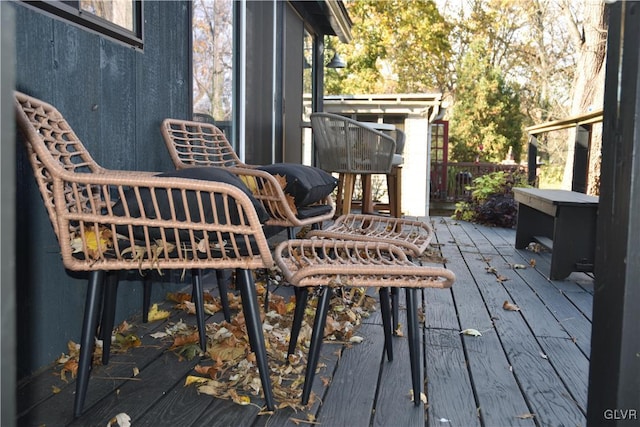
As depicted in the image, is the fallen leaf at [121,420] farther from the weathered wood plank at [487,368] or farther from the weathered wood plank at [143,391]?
the weathered wood plank at [487,368]

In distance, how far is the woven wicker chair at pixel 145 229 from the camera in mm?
1352

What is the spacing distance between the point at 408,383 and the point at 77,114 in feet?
4.55

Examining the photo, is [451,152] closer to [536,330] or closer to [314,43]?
[314,43]

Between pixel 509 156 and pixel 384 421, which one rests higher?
pixel 509 156

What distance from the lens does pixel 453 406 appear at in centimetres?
156

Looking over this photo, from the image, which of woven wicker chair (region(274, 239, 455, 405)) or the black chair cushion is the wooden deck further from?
the black chair cushion

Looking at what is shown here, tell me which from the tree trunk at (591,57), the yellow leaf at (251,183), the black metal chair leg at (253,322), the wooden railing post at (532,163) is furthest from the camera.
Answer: the tree trunk at (591,57)

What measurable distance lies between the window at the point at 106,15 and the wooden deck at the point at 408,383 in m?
1.11

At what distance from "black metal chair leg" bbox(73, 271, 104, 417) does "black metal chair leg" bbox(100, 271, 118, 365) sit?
0.30 m

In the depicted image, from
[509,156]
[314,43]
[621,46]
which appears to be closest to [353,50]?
[509,156]

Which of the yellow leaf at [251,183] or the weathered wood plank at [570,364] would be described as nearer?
the weathered wood plank at [570,364]

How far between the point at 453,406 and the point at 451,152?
16249mm

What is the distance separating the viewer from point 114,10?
2.11 metres

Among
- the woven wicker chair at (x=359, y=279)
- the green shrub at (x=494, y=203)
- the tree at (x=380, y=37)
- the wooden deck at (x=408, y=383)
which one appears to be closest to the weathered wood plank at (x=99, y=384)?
the wooden deck at (x=408, y=383)
